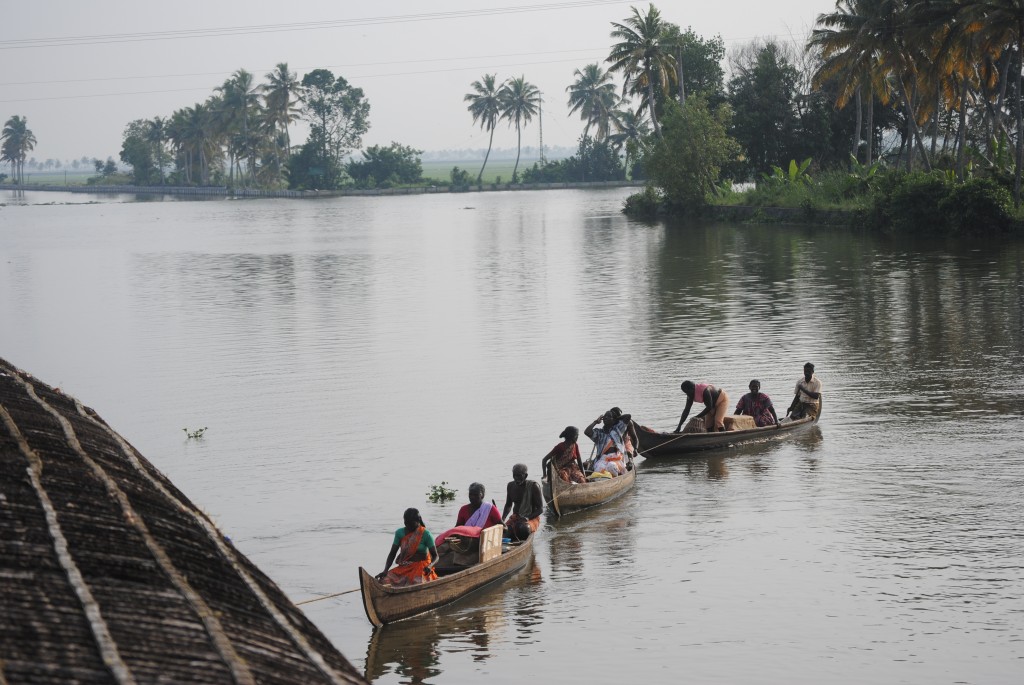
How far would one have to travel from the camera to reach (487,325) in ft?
126

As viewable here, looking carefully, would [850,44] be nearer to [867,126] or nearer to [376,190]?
[867,126]

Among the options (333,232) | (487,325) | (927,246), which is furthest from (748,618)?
(333,232)

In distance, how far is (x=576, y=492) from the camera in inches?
728

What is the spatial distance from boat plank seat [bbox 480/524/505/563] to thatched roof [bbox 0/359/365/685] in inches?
281

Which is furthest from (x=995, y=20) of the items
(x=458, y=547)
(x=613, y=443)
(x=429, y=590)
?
(x=429, y=590)

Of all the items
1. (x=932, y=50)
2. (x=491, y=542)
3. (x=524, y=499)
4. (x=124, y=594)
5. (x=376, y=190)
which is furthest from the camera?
(x=376, y=190)

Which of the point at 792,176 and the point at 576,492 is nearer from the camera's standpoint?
the point at 576,492

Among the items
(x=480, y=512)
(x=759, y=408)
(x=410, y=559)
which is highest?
(x=759, y=408)

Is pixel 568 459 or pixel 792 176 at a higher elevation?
pixel 792 176

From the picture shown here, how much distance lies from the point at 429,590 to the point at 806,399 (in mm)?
11032

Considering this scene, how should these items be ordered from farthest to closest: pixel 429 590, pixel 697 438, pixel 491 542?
pixel 697 438 < pixel 491 542 < pixel 429 590

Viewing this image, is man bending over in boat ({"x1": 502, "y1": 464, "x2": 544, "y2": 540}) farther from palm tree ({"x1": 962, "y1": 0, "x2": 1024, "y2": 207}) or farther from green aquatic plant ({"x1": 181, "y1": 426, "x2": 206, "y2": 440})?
palm tree ({"x1": 962, "y1": 0, "x2": 1024, "y2": 207})

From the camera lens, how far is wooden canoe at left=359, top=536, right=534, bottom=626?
13.8 metres

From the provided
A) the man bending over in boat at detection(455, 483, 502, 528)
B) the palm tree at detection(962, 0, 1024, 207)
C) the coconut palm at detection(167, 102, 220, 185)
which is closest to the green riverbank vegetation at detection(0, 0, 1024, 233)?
the palm tree at detection(962, 0, 1024, 207)
